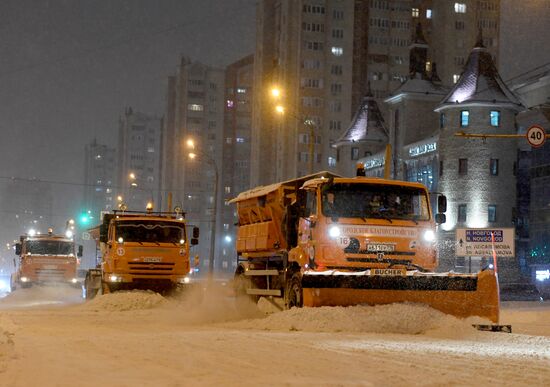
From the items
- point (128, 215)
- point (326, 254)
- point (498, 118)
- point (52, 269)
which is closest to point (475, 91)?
point (498, 118)

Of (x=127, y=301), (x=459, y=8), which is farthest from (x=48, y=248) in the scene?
(x=459, y=8)

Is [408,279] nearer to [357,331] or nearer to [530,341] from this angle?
[357,331]

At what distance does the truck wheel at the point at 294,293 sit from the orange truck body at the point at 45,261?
22924 millimetres

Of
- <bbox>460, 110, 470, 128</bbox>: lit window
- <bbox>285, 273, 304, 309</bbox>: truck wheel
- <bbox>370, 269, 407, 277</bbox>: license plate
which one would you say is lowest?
<bbox>285, 273, 304, 309</bbox>: truck wheel

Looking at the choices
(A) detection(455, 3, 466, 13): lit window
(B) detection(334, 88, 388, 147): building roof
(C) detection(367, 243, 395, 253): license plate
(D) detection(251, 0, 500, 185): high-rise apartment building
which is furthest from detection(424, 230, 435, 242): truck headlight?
(A) detection(455, 3, 466, 13): lit window

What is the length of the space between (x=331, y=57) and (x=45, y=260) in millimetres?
98751

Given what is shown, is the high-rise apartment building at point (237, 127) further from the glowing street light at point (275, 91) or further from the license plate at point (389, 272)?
the license plate at point (389, 272)

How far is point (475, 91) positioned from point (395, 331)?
63.1 metres

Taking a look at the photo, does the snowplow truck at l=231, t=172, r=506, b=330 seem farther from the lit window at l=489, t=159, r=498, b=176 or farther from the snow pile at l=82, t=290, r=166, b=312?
the lit window at l=489, t=159, r=498, b=176

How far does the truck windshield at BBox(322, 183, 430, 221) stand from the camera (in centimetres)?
1981

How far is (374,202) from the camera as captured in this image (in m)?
20.1

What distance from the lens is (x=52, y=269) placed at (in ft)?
137

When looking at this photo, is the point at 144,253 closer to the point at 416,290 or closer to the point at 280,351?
the point at 416,290

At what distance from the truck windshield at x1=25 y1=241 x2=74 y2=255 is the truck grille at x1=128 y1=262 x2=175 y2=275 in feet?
49.3
